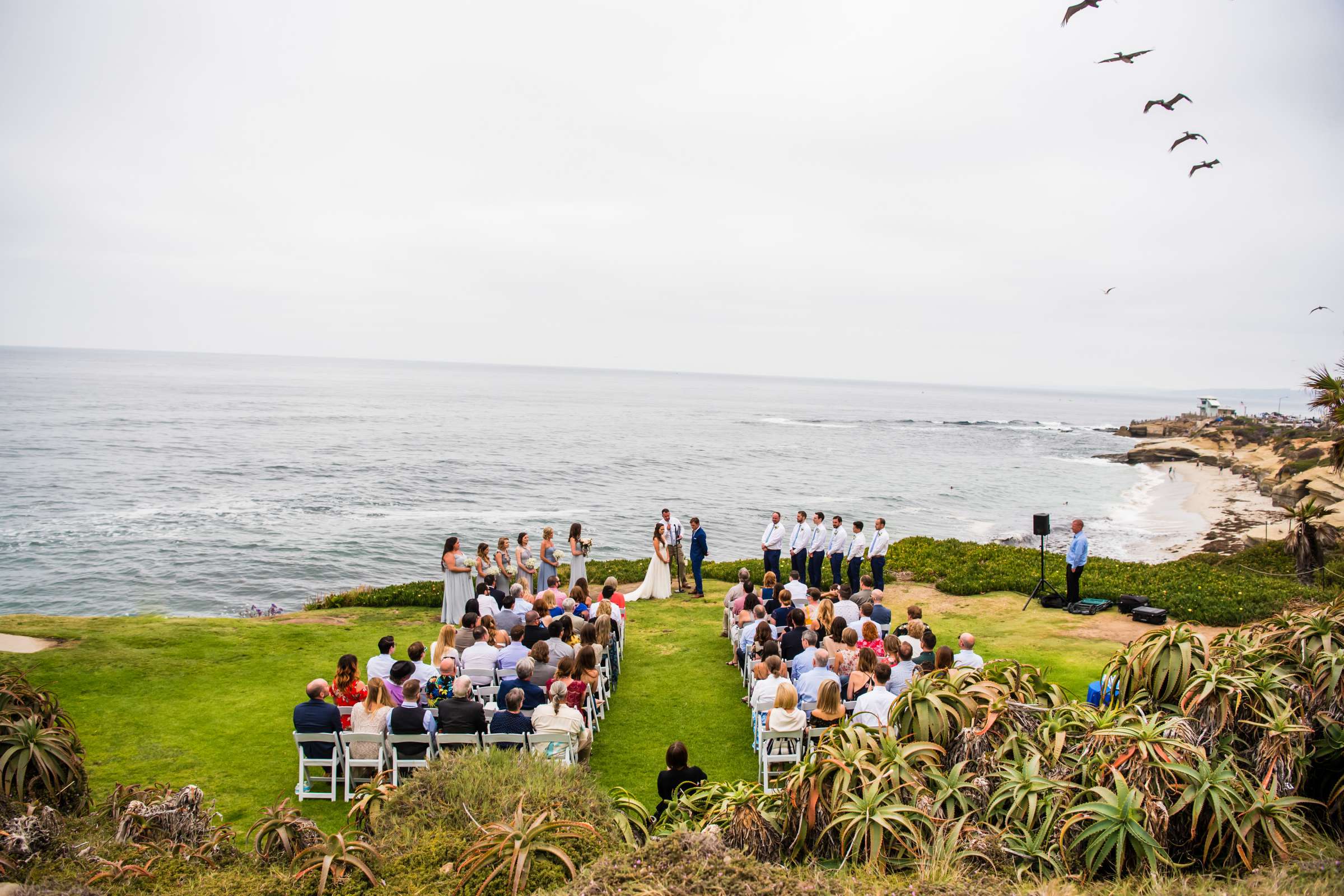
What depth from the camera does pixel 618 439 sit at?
82938 millimetres

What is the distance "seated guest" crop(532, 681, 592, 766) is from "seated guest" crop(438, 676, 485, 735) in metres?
0.57

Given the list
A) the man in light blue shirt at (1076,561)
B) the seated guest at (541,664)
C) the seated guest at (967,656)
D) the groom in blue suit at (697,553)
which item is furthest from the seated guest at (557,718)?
the man in light blue shirt at (1076,561)

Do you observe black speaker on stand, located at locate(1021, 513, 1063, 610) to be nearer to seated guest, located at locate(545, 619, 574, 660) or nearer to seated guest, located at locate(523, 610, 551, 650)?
seated guest, located at locate(545, 619, 574, 660)

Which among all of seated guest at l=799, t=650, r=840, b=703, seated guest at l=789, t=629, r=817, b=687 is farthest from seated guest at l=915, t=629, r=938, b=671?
seated guest at l=789, t=629, r=817, b=687

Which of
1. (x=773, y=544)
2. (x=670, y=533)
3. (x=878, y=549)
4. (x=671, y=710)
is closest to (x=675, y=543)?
(x=670, y=533)

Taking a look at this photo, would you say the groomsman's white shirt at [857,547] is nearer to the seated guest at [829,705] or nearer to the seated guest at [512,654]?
the seated guest at [829,705]

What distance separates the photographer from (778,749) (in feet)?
26.0

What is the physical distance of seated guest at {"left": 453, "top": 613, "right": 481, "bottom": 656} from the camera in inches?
411

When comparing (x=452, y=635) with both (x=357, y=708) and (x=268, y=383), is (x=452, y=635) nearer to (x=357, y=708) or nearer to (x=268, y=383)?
(x=357, y=708)

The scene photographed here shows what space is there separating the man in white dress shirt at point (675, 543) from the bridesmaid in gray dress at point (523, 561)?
295 cm

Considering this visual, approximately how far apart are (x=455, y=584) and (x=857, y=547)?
8.58 metres

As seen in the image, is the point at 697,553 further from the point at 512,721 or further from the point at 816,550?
the point at 512,721

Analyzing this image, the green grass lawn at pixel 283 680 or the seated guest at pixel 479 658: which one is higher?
the seated guest at pixel 479 658

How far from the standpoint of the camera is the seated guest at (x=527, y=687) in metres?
8.23
